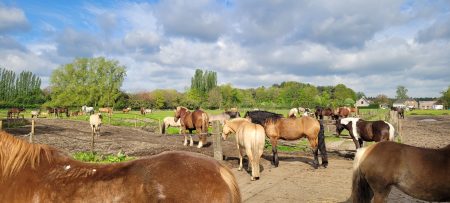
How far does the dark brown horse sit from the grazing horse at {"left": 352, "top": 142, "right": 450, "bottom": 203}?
4.97m

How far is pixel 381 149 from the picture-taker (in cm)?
477

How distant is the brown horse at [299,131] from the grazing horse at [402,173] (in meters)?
4.97

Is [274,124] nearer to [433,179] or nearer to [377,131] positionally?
[377,131]

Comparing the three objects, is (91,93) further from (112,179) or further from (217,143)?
(112,179)

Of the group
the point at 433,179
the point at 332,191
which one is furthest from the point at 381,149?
the point at 332,191

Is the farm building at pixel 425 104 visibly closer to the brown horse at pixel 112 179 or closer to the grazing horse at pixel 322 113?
the grazing horse at pixel 322 113

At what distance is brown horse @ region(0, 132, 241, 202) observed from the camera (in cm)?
238

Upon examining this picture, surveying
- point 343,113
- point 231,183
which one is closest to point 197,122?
point 231,183

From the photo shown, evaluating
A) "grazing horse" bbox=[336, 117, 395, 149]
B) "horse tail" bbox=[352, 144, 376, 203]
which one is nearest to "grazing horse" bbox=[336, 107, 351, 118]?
"grazing horse" bbox=[336, 117, 395, 149]

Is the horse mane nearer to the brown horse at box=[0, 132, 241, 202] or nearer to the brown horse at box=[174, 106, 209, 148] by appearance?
the brown horse at box=[0, 132, 241, 202]

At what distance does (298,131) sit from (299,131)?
0.11ft

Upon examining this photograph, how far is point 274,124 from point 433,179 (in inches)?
249

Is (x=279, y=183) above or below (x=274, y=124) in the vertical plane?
below

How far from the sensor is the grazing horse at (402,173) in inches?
171
